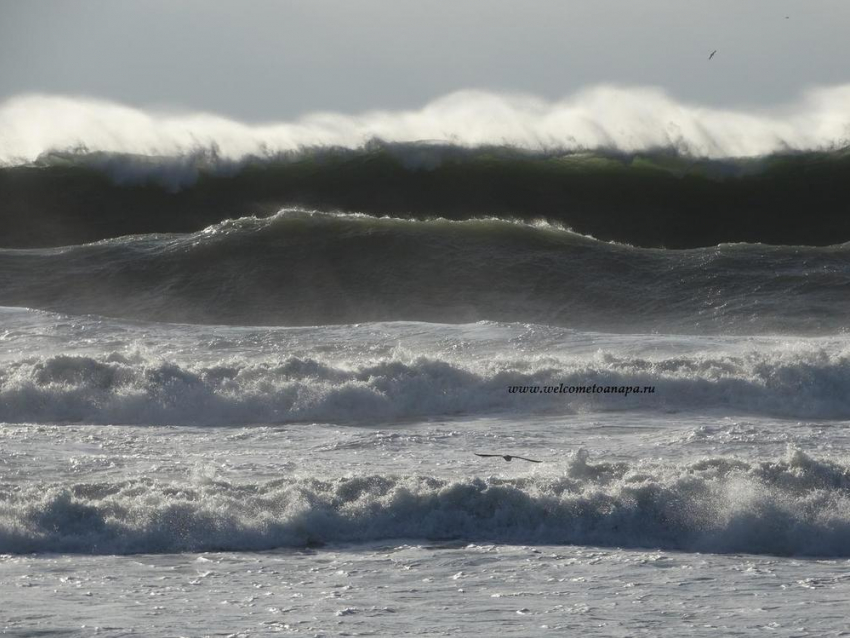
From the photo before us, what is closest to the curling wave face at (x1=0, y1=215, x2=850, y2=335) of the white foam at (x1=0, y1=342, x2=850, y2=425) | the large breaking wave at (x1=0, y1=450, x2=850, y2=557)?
the white foam at (x1=0, y1=342, x2=850, y2=425)

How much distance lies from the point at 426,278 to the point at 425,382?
5.44m

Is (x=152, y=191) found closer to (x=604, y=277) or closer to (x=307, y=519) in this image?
(x=604, y=277)

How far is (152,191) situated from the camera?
18.8 m

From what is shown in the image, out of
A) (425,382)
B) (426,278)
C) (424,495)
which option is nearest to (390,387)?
(425,382)

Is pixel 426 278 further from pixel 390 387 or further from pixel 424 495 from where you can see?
pixel 424 495

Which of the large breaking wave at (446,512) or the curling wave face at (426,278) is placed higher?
the curling wave face at (426,278)

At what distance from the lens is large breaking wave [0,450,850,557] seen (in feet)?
22.3

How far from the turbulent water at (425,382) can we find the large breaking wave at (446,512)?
0.07 feet

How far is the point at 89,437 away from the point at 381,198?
10.2 m

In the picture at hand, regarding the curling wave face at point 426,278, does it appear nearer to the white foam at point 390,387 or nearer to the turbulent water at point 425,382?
the turbulent water at point 425,382

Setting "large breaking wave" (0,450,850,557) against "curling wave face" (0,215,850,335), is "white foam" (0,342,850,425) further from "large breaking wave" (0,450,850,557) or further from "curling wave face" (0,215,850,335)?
"curling wave face" (0,215,850,335)

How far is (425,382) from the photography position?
10250 millimetres

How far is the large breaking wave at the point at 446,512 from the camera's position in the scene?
268 inches

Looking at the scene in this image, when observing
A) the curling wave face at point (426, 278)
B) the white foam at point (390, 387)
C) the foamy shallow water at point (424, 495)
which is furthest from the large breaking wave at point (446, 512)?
the curling wave face at point (426, 278)
